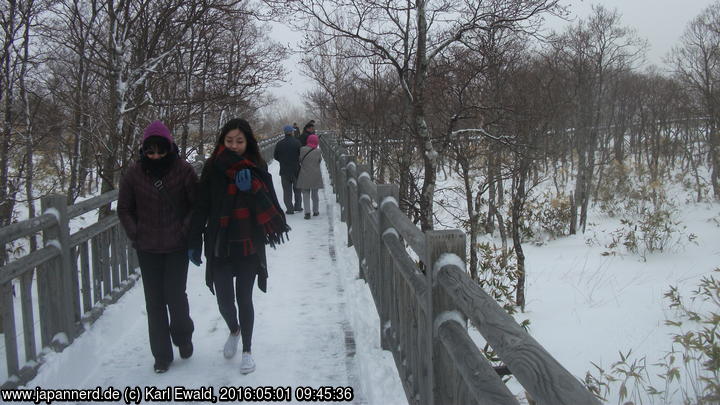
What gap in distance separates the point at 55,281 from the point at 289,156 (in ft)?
24.1

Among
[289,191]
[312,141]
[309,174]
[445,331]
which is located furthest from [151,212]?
[289,191]

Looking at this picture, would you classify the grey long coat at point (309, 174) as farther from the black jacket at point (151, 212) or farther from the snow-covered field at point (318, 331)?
the black jacket at point (151, 212)

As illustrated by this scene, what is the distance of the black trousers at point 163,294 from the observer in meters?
3.93

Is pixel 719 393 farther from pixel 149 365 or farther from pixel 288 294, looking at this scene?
pixel 149 365

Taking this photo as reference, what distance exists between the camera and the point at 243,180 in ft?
12.5

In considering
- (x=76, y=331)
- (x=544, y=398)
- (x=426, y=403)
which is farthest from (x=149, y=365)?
(x=544, y=398)

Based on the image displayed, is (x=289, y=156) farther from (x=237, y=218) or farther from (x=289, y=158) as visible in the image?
(x=237, y=218)

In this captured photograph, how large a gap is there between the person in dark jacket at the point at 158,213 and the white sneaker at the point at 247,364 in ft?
2.00

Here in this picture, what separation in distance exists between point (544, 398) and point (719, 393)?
4.07 meters

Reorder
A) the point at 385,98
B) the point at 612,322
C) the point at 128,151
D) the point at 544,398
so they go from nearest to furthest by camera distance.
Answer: the point at 544,398 → the point at 128,151 → the point at 612,322 → the point at 385,98

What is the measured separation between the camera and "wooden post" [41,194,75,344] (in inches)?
169

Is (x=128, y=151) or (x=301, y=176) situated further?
→ (x=301, y=176)

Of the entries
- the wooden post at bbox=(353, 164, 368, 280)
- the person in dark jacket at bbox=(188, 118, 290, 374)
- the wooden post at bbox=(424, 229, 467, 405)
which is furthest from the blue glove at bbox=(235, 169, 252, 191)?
the wooden post at bbox=(353, 164, 368, 280)

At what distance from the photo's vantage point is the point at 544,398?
136 cm
